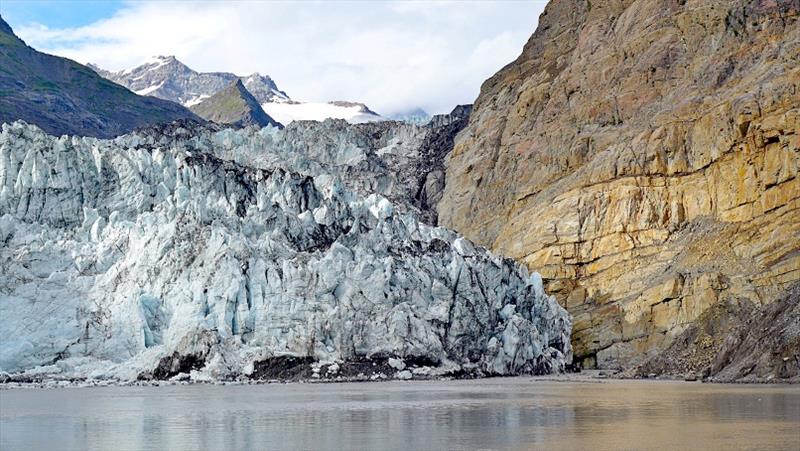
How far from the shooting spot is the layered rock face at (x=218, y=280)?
227 feet

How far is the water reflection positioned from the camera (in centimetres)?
3162

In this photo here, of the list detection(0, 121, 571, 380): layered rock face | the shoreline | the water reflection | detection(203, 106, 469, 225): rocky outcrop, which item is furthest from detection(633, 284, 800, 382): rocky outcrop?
detection(203, 106, 469, 225): rocky outcrop

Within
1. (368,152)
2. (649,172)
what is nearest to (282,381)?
(649,172)

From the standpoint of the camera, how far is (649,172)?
91.2 metres

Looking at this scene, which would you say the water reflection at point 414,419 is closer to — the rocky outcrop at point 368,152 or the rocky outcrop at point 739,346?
the rocky outcrop at point 739,346

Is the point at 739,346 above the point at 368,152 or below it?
below

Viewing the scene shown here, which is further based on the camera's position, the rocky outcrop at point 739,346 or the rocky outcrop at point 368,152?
the rocky outcrop at point 368,152

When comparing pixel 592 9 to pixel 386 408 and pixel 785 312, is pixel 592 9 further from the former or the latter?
pixel 386 408

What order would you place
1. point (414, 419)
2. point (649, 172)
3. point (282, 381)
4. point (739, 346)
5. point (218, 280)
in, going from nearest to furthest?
point (414, 419), point (739, 346), point (282, 381), point (218, 280), point (649, 172)

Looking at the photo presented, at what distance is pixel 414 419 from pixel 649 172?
56661 millimetres

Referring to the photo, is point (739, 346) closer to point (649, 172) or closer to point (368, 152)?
point (649, 172)

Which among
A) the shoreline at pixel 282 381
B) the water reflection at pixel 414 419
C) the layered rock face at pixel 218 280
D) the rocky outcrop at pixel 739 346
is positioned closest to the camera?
the water reflection at pixel 414 419

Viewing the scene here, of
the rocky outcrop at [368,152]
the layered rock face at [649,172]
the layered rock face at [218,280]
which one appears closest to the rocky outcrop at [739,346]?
the layered rock face at [649,172]

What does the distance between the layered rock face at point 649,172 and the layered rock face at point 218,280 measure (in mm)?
9322
